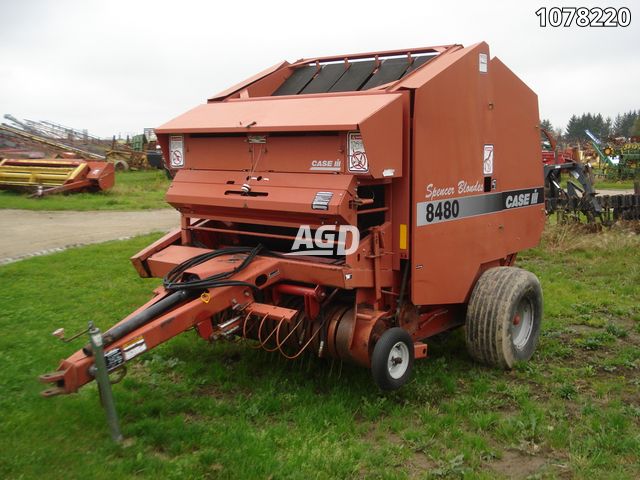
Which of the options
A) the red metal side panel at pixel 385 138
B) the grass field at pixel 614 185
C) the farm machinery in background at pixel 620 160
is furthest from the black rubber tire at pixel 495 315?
the farm machinery in background at pixel 620 160

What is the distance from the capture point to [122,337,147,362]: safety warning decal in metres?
3.81

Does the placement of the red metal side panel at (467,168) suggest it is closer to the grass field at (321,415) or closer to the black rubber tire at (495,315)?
the black rubber tire at (495,315)

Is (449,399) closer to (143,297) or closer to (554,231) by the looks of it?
(143,297)

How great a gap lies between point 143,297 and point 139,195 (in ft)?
40.4

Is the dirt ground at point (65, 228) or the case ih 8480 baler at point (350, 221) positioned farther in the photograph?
the dirt ground at point (65, 228)

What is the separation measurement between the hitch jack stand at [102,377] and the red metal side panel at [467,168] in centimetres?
219

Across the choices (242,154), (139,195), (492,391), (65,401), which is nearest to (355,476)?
(492,391)

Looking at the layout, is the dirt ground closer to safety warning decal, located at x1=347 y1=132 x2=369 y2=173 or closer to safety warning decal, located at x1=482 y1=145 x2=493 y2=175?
safety warning decal, located at x1=347 y1=132 x2=369 y2=173

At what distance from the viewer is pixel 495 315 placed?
514 centimetres

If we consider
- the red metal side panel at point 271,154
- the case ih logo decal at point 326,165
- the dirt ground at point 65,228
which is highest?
the red metal side panel at point 271,154

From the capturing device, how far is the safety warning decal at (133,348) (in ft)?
12.5

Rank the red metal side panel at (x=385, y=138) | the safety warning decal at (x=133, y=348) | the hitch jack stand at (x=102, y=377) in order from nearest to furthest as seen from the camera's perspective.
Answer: the hitch jack stand at (x=102, y=377) < the safety warning decal at (x=133, y=348) < the red metal side panel at (x=385, y=138)

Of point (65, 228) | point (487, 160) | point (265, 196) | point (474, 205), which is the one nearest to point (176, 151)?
point (265, 196)

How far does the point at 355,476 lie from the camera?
3645mm
